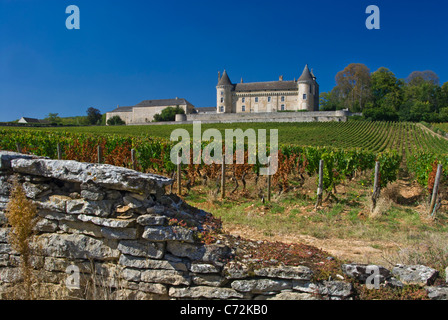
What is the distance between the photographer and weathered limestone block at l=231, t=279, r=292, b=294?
3.32 meters

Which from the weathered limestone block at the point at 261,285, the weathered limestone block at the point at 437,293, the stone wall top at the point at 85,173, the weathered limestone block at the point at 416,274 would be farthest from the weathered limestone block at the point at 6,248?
the weathered limestone block at the point at 437,293

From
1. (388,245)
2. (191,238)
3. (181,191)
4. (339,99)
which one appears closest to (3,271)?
(191,238)

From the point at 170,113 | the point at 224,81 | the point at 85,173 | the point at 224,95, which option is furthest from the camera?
the point at 224,81

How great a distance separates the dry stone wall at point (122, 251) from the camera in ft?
11.0

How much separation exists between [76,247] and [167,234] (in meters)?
1.16

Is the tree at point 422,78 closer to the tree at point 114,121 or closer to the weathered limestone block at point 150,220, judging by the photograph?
the tree at point 114,121

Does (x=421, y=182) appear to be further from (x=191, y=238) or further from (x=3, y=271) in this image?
(x=3, y=271)

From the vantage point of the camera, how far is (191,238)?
11.6 ft

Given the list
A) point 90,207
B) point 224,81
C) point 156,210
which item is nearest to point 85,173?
point 90,207

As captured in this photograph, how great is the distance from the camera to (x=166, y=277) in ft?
11.4

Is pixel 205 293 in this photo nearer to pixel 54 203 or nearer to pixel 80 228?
pixel 80 228

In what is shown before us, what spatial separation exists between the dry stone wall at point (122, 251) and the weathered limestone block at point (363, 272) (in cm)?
1

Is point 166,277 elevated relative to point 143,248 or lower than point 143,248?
lower

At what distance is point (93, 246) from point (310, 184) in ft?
32.3
